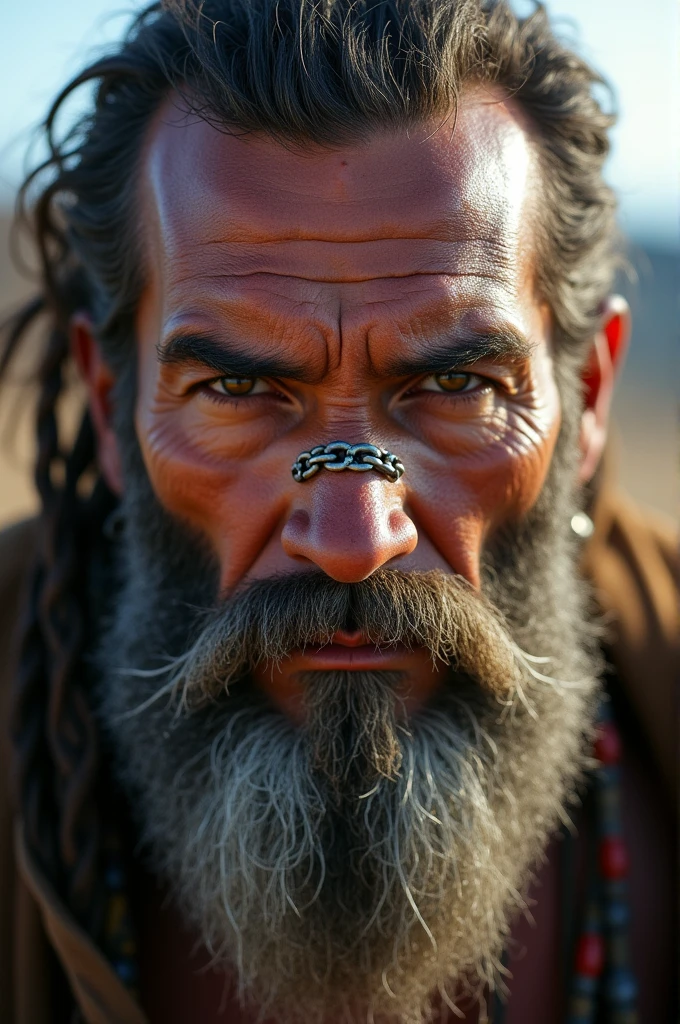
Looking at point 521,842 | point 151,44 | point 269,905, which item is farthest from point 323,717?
point 151,44

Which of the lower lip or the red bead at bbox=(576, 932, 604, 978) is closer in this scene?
the lower lip

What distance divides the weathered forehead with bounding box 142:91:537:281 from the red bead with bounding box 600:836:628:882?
4.18 feet

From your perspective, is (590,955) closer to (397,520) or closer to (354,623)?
(354,623)

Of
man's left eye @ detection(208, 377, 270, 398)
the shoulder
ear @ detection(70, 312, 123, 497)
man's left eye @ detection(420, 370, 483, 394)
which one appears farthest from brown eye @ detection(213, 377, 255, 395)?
the shoulder

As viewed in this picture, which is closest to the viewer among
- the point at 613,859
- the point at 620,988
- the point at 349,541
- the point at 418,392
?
the point at 349,541

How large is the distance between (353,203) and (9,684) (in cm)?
131

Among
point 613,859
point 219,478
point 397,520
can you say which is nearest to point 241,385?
point 219,478

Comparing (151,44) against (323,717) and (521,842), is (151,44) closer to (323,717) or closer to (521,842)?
(323,717)

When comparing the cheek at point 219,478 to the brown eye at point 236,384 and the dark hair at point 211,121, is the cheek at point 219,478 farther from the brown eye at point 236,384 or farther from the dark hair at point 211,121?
the dark hair at point 211,121

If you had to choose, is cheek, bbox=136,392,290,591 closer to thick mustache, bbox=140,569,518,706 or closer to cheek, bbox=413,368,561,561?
thick mustache, bbox=140,569,518,706

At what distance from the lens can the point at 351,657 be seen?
1.71 m

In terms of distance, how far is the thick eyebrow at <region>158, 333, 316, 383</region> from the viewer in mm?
1729

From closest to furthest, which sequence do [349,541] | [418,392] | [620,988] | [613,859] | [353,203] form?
[349,541] < [353,203] < [418,392] < [620,988] < [613,859]

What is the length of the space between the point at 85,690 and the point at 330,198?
1.21 meters
